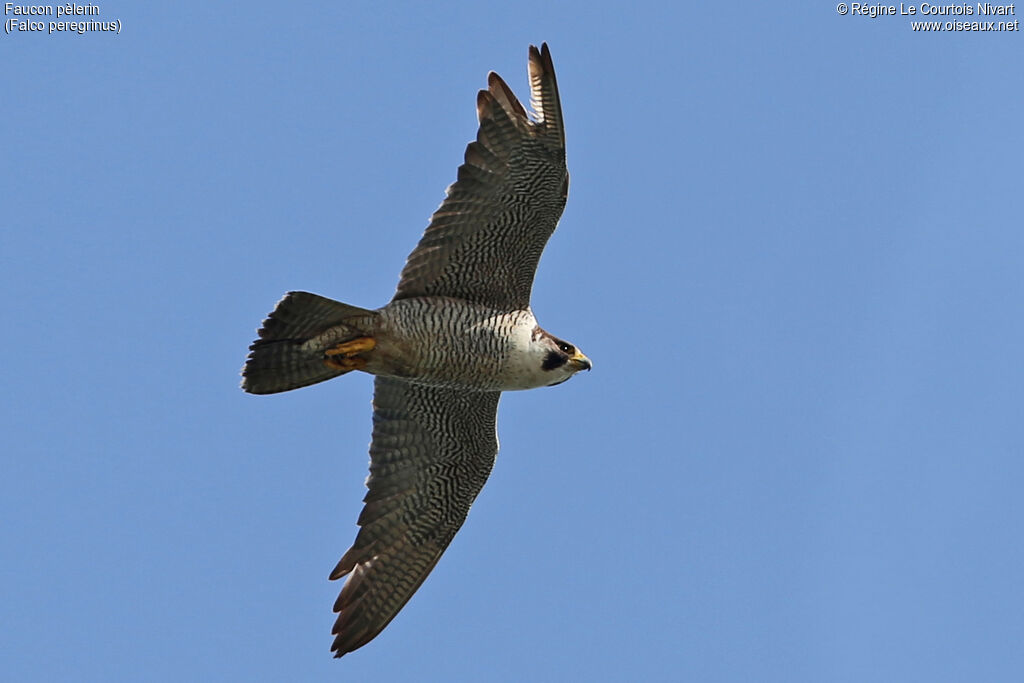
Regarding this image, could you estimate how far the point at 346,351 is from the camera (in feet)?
45.1

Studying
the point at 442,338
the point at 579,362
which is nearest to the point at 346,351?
the point at 442,338

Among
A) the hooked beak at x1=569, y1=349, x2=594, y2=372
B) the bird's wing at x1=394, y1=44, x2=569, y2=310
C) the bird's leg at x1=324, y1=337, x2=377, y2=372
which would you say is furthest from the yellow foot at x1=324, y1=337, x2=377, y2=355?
the hooked beak at x1=569, y1=349, x2=594, y2=372

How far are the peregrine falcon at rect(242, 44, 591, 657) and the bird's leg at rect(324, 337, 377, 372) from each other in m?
0.01

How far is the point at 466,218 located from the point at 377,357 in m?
1.48

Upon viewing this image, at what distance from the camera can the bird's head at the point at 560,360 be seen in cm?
1409

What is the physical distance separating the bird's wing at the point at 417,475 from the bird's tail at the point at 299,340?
1.35m

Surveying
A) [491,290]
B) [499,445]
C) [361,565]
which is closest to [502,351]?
[491,290]

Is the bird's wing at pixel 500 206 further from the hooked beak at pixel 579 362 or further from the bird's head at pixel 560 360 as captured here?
the hooked beak at pixel 579 362

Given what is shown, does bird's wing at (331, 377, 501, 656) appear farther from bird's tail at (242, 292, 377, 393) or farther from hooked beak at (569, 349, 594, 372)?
bird's tail at (242, 292, 377, 393)

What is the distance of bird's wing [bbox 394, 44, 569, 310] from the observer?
43.9 ft

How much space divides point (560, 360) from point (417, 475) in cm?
209

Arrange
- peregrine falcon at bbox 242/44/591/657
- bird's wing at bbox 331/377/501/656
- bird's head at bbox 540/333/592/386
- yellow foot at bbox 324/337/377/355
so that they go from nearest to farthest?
peregrine falcon at bbox 242/44/591/657
yellow foot at bbox 324/337/377/355
bird's head at bbox 540/333/592/386
bird's wing at bbox 331/377/501/656

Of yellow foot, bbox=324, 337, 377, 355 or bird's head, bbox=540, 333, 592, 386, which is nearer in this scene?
yellow foot, bbox=324, 337, 377, 355

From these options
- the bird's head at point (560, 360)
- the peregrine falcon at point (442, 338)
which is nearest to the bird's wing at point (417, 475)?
the peregrine falcon at point (442, 338)
